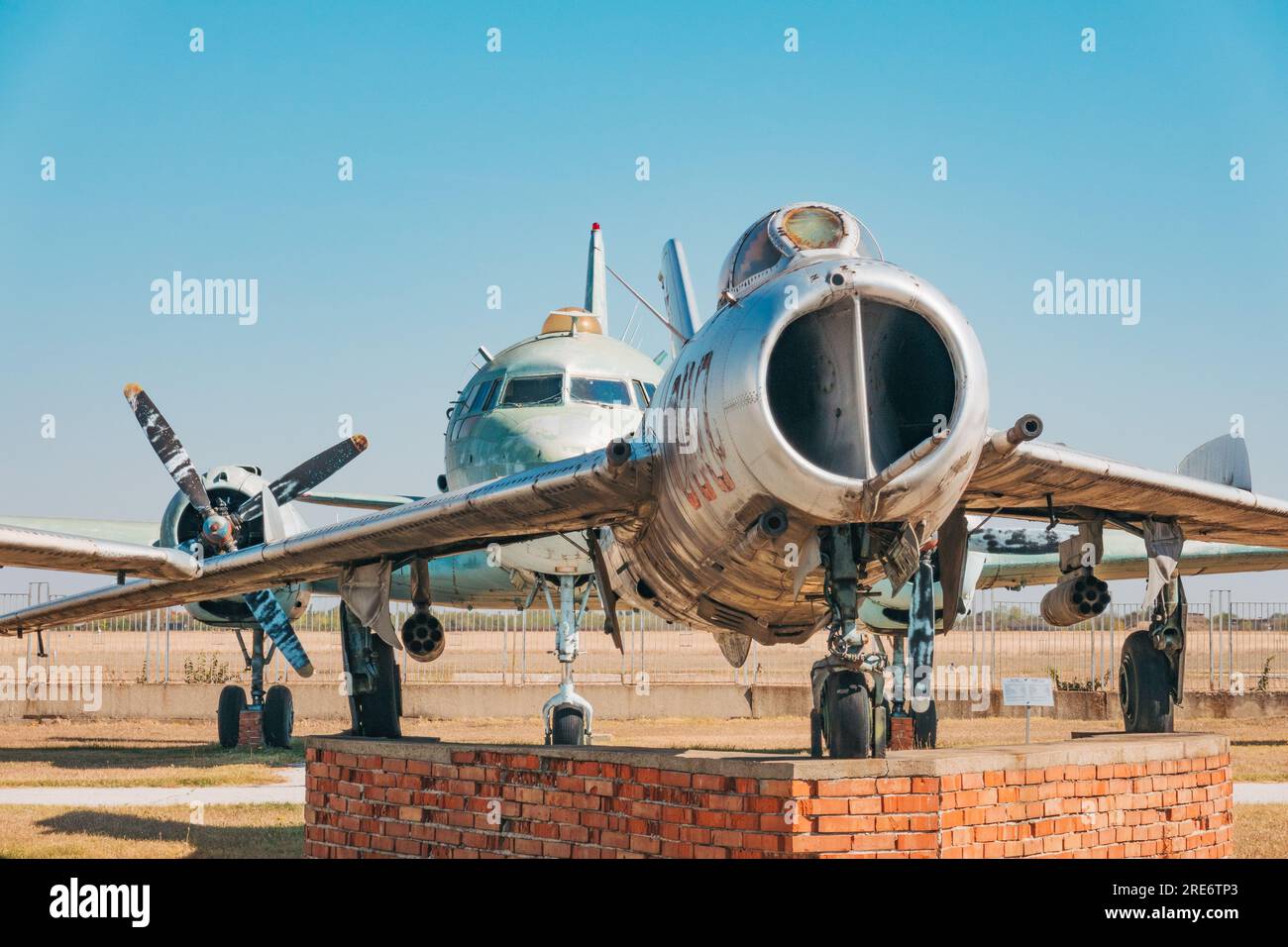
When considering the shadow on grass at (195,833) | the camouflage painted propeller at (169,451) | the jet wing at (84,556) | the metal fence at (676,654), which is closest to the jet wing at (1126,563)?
the metal fence at (676,654)

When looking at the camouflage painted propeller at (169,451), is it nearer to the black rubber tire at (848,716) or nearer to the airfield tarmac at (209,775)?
the airfield tarmac at (209,775)

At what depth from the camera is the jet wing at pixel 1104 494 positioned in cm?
1076

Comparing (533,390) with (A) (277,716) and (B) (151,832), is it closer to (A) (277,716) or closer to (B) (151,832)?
A: (B) (151,832)

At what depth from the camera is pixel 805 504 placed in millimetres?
8070

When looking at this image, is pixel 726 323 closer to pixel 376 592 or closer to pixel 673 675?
pixel 376 592

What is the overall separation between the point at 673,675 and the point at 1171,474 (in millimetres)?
28374

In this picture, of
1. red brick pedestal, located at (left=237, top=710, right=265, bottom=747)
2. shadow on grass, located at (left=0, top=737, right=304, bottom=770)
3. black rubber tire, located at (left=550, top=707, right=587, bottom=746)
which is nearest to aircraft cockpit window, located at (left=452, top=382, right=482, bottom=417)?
black rubber tire, located at (left=550, top=707, right=587, bottom=746)

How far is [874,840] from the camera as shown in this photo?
7527 millimetres

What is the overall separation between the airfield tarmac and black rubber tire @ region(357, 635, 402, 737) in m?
1.17

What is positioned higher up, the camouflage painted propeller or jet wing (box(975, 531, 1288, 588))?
the camouflage painted propeller

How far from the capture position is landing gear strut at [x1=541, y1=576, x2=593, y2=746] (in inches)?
613

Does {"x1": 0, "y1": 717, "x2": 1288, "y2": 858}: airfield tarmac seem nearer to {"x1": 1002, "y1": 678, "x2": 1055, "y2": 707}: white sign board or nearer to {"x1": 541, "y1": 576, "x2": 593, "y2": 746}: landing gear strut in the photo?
{"x1": 1002, "y1": 678, "x2": 1055, "y2": 707}: white sign board

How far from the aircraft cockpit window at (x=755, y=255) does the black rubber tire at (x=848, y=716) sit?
2.79 metres

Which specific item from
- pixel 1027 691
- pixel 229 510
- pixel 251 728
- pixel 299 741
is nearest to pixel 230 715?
pixel 251 728
